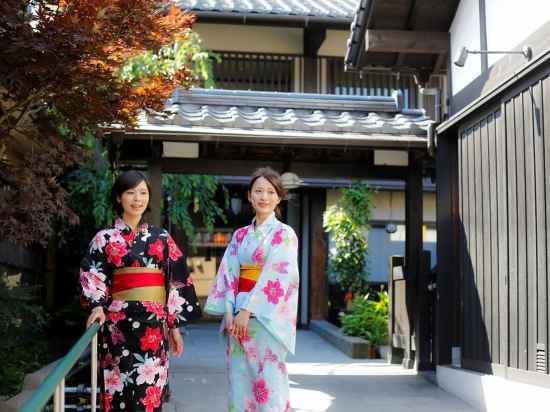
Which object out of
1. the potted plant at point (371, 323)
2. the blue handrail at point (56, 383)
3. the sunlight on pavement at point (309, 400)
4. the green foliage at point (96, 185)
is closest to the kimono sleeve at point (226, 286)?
the blue handrail at point (56, 383)

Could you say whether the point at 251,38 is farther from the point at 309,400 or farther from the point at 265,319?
the point at 265,319

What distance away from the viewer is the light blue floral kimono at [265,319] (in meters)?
4.34

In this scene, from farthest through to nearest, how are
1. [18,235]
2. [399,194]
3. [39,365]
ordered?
1. [399,194]
2. [39,365]
3. [18,235]

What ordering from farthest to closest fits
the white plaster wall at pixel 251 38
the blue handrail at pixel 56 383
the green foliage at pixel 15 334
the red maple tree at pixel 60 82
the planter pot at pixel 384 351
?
1. the white plaster wall at pixel 251 38
2. the planter pot at pixel 384 351
3. the green foliage at pixel 15 334
4. the red maple tree at pixel 60 82
5. the blue handrail at pixel 56 383

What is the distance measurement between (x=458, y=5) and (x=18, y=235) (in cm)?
490

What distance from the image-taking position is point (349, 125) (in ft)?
26.1

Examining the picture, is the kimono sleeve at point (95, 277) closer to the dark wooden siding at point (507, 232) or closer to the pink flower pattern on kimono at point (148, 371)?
the pink flower pattern on kimono at point (148, 371)

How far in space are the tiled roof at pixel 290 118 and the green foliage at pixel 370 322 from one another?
393 cm

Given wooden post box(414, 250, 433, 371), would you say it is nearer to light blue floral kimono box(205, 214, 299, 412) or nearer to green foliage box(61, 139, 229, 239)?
green foliage box(61, 139, 229, 239)

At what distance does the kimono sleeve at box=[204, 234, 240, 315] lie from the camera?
4.50 metres

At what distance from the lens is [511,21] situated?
20.6 feet

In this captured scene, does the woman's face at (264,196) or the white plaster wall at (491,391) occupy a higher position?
the woman's face at (264,196)

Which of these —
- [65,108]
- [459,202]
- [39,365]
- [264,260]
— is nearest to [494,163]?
[459,202]

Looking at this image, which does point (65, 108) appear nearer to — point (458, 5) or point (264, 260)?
point (264, 260)
